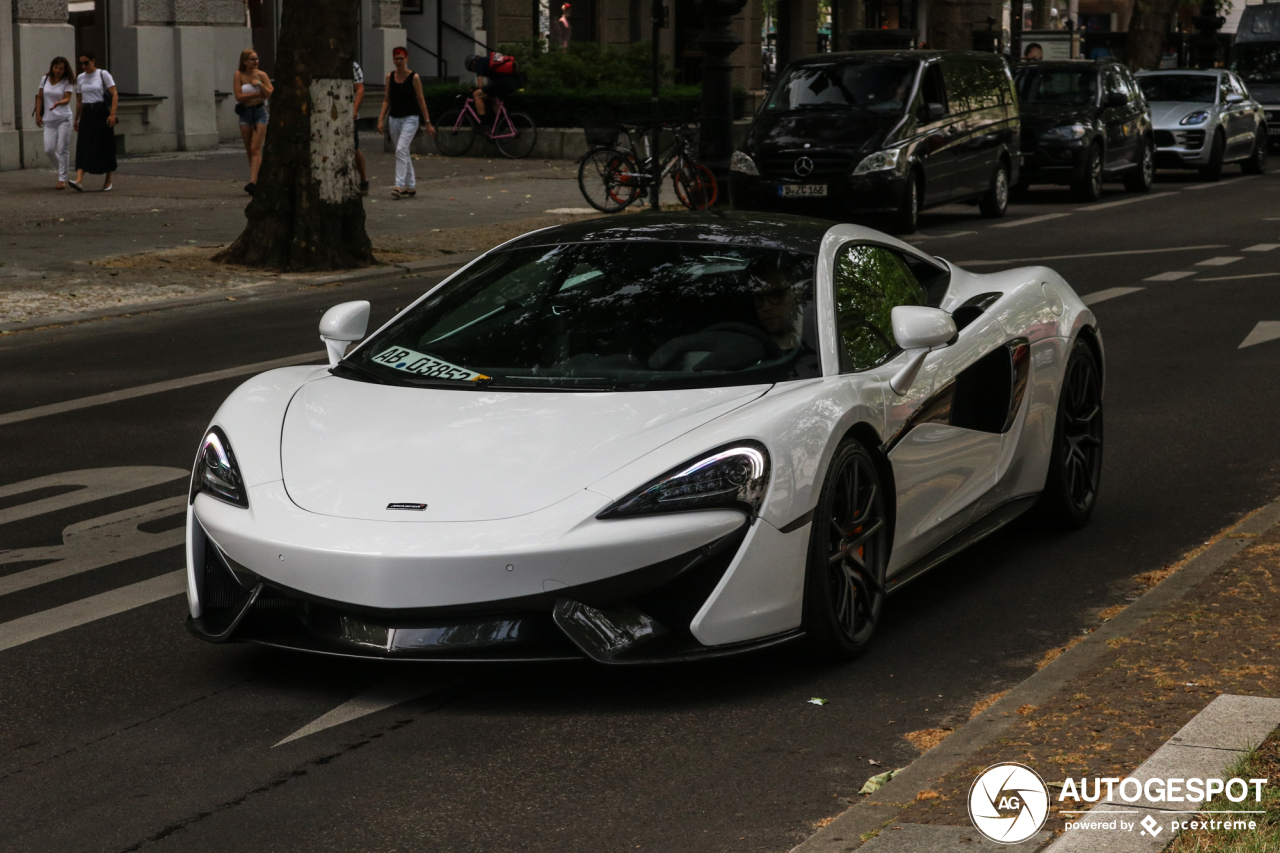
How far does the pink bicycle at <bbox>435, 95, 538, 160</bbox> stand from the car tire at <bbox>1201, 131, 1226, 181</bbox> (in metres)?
10.5

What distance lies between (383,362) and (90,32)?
87.4 ft

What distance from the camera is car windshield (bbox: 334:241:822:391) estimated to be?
18.0 feet

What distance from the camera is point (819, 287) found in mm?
5719

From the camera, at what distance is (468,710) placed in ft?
16.0

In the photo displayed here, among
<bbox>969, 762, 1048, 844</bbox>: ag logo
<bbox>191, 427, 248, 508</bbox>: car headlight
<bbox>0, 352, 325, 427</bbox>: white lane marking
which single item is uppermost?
<bbox>191, 427, 248, 508</bbox>: car headlight

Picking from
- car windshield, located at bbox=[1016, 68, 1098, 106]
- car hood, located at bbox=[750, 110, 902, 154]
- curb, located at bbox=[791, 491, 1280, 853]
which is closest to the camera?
curb, located at bbox=[791, 491, 1280, 853]

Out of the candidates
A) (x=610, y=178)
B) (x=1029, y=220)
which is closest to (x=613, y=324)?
(x=610, y=178)

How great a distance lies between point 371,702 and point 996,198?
18.3 meters

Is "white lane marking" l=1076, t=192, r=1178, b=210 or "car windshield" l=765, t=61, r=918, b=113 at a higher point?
"car windshield" l=765, t=61, r=918, b=113

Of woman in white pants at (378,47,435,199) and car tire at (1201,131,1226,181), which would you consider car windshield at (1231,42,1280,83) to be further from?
woman in white pants at (378,47,435,199)

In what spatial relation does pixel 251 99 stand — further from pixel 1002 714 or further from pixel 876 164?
pixel 1002 714

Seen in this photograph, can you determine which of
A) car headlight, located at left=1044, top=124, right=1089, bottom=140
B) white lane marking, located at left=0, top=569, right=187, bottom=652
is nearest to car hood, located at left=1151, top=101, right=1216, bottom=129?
car headlight, located at left=1044, top=124, right=1089, bottom=140

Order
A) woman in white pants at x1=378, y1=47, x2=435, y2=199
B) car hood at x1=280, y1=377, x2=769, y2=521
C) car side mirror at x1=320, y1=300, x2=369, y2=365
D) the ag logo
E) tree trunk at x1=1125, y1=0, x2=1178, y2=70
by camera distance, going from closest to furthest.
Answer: the ag logo < car hood at x1=280, y1=377, x2=769, y2=521 < car side mirror at x1=320, y1=300, x2=369, y2=365 < woman in white pants at x1=378, y1=47, x2=435, y2=199 < tree trunk at x1=1125, y1=0, x2=1178, y2=70

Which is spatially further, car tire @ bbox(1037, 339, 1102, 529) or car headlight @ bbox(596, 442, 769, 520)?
car tire @ bbox(1037, 339, 1102, 529)
